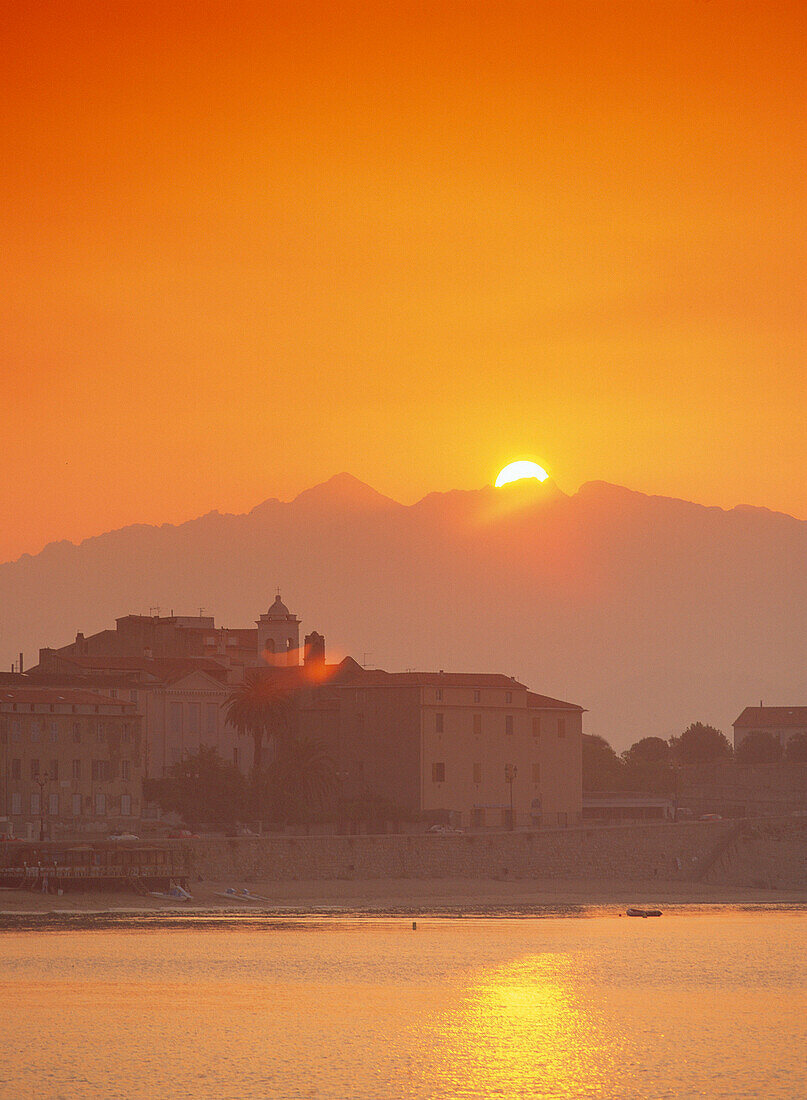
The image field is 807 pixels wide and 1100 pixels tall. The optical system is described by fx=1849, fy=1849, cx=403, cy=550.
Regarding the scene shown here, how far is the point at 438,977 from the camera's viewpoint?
2389 inches

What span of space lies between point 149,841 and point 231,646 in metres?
77.4

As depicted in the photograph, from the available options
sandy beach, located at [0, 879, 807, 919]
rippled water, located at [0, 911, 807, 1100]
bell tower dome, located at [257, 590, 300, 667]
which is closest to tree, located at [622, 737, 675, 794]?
bell tower dome, located at [257, 590, 300, 667]

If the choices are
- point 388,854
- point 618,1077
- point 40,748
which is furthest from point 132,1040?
point 40,748

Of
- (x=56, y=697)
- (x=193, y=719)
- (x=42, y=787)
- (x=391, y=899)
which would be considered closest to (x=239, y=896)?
(x=391, y=899)

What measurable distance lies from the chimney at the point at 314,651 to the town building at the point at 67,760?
1200 inches

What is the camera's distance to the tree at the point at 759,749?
625ft

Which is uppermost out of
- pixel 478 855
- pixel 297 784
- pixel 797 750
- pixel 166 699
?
pixel 166 699

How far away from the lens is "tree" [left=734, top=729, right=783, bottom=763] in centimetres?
19050

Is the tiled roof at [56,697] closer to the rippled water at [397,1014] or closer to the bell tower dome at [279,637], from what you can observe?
the rippled water at [397,1014]

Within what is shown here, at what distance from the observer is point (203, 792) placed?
120562 millimetres

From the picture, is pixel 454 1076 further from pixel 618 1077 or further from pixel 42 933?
pixel 42 933

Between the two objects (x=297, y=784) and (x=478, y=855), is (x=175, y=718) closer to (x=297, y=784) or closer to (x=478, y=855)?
(x=297, y=784)

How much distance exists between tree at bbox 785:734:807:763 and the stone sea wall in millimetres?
65885

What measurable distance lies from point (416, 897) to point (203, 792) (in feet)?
89.6
